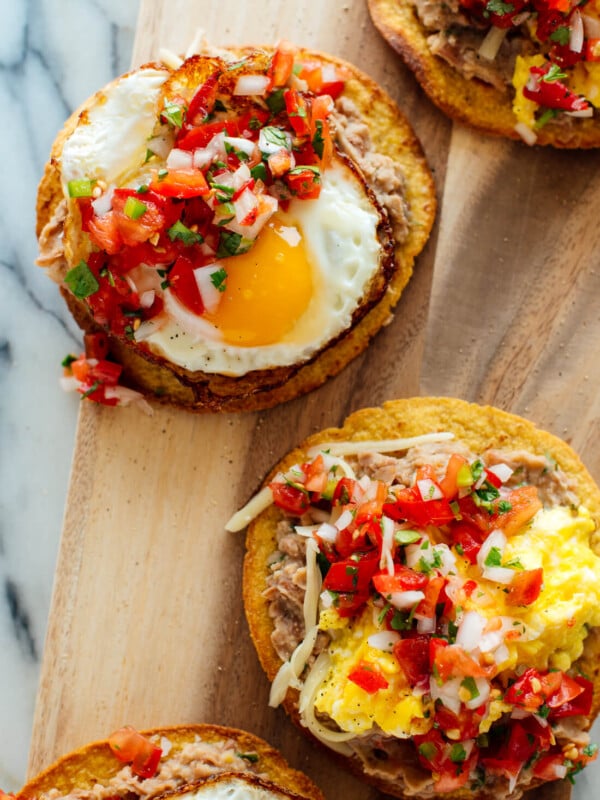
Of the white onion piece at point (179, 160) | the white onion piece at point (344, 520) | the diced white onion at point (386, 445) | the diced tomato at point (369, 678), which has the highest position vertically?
the white onion piece at point (179, 160)

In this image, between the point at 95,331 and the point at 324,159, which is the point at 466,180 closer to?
the point at 324,159

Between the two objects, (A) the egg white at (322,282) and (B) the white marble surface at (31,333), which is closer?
(A) the egg white at (322,282)

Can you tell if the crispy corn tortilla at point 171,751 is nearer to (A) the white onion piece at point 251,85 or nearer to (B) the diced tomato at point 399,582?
(B) the diced tomato at point 399,582

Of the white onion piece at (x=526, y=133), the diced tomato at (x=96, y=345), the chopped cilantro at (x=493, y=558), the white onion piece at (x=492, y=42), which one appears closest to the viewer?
the chopped cilantro at (x=493, y=558)

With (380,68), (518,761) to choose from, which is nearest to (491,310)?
(380,68)

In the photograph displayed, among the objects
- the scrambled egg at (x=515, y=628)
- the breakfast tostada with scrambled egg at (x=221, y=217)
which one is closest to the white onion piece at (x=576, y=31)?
the breakfast tostada with scrambled egg at (x=221, y=217)

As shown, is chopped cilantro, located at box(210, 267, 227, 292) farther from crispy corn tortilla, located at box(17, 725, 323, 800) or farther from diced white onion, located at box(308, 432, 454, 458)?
crispy corn tortilla, located at box(17, 725, 323, 800)
